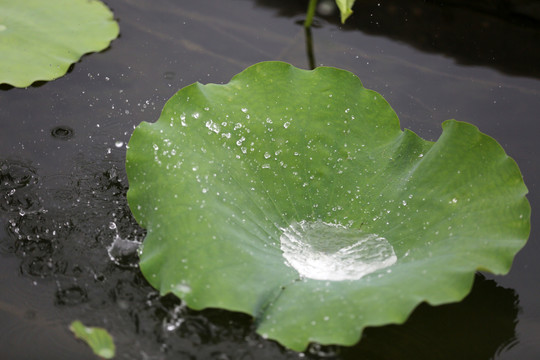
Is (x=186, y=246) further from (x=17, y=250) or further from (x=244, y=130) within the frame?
(x=17, y=250)

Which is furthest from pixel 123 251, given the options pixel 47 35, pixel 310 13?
pixel 310 13

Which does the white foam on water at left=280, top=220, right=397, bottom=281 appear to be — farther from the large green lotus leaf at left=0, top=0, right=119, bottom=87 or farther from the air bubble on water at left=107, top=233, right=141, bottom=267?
the large green lotus leaf at left=0, top=0, right=119, bottom=87

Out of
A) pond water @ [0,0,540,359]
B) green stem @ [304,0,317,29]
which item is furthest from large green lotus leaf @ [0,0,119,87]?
green stem @ [304,0,317,29]

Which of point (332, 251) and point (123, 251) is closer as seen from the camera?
point (332, 251)

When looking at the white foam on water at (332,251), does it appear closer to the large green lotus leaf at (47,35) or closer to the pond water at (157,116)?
the pond water at (157,116)

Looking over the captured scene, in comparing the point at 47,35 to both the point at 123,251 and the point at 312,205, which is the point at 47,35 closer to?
the point at 123,251
